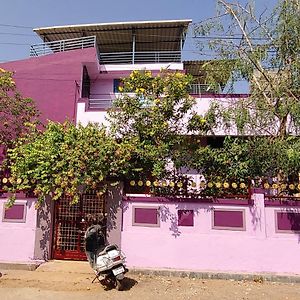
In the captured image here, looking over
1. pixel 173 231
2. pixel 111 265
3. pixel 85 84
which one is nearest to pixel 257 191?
pixel 173 231

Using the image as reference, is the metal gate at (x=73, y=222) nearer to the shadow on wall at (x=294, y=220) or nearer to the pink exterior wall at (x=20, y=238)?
the pink exterior wall at (x=20, y=238)

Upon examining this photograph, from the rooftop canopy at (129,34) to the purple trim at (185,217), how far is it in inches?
415

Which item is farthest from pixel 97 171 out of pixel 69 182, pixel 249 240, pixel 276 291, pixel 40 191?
pixel 276 291

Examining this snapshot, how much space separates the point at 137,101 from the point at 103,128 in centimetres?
134

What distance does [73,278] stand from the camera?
24.3 ft

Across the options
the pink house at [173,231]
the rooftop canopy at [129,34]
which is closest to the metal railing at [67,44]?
the rooftop canopy at [129,34]

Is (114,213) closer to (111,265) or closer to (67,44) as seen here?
(111,265)

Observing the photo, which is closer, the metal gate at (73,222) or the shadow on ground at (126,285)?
the shadow on ground at (126,285)

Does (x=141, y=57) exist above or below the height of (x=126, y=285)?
above

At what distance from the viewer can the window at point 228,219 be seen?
7.94 metres

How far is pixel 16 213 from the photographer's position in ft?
28.4

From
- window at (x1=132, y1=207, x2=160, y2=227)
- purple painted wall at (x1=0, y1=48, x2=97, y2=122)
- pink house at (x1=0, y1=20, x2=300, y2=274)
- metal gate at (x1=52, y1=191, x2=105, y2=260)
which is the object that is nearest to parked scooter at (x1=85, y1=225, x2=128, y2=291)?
pink house at (x1=0, y1=20, x2=300, y2=274)

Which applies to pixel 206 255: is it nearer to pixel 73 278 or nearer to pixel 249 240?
pixel 249 240

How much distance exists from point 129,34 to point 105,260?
13.3 m
